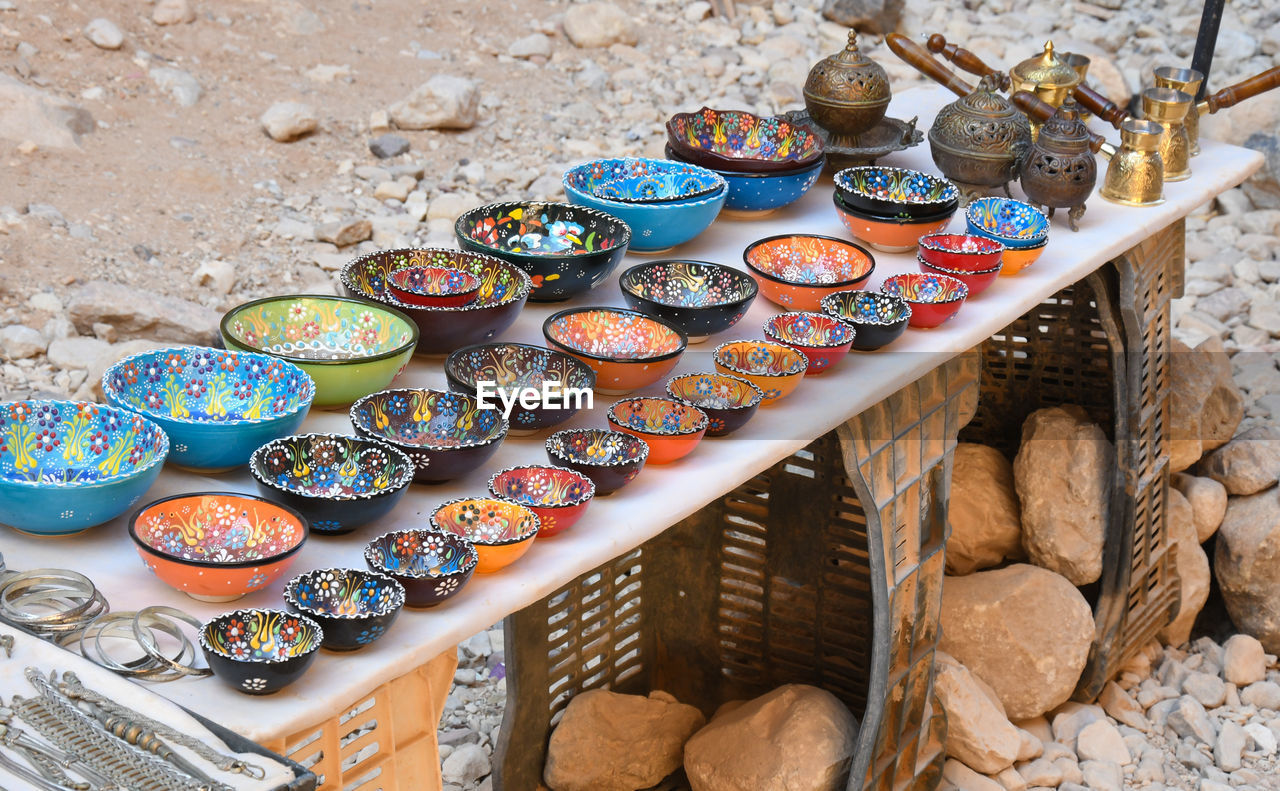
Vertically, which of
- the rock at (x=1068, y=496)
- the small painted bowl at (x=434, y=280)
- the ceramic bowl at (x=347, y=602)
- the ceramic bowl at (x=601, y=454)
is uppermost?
the small painted bowl at (x=434, y=280)

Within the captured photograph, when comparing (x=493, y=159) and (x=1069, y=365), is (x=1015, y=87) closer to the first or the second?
(x=1069, y=365)

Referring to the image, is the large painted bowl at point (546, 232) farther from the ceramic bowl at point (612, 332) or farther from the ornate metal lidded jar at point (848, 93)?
the ornate metal lidded jar at point (848, 93)

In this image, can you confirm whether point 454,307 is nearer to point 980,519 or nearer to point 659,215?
point 659,215

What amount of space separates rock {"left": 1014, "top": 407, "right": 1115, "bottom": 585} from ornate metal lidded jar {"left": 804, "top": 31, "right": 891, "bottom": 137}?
1.03 m

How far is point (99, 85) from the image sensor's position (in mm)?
6664

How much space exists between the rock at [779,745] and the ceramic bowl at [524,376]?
3.58 ft

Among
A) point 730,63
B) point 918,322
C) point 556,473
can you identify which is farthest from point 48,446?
point 730,63

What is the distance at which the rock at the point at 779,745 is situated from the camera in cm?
311

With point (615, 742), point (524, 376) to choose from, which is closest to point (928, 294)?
point (524, 376)

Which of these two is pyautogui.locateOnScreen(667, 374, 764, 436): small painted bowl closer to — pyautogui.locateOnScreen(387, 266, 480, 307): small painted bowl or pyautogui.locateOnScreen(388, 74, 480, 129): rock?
pyautogui.locateOnScreen(387, 266, 480, 307): small painted bowl

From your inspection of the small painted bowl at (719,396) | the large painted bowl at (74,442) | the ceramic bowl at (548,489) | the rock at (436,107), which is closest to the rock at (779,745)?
the small painted bowl at (719,396)

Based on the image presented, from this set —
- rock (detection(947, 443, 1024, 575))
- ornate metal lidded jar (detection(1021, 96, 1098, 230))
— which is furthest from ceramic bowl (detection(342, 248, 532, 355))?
rock (detection(947, 443, 1024, 575))

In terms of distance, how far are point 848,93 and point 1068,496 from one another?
48.8 inches

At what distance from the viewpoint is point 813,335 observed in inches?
109
